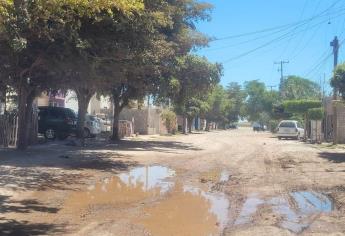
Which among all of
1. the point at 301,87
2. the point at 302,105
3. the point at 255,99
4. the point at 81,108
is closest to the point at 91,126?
the point at 81,108

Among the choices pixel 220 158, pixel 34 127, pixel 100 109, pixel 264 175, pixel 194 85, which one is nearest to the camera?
pixel 264 175

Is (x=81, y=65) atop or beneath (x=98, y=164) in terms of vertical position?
atop

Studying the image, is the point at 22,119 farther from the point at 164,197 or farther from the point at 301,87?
the point at 301,87

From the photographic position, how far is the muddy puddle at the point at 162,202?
934 centimetres

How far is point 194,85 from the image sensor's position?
3394 cm

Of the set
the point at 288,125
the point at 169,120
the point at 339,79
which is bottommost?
the point at 288,125

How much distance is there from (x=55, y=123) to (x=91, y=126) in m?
4.45

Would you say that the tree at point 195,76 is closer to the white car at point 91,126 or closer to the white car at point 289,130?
the white car at point 91,126

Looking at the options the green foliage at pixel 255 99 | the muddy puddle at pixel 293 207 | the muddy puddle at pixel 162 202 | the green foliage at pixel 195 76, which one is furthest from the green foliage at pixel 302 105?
the green foliage at pixel 255 99

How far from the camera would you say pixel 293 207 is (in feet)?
36.7

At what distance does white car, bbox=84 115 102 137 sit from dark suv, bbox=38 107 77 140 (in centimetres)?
355

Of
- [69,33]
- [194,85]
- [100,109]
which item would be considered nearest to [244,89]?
[100,109]

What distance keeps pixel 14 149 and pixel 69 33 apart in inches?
332

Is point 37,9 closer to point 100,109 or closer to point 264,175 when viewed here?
point 264,175
